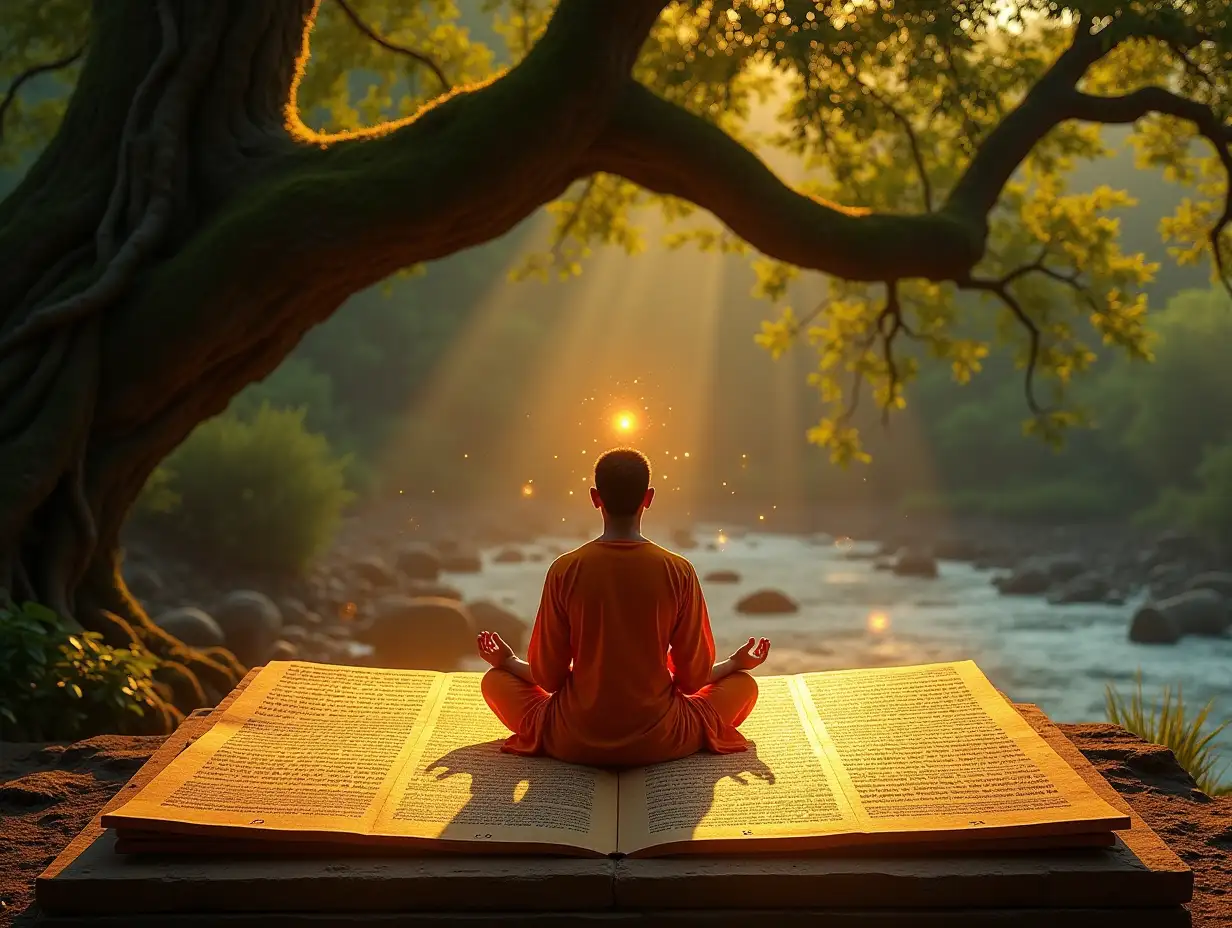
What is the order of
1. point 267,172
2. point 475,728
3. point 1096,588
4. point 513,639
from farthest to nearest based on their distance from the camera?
point 1096,588 < point 513,639 < point 267,172 < point 475,728

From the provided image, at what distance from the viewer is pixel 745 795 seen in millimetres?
3256

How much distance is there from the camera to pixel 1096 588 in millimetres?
19922

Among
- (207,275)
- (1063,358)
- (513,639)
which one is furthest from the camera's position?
(513,639)

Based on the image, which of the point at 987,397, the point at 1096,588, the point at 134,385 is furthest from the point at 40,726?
the point at 987,397

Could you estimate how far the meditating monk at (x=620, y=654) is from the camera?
3.61m

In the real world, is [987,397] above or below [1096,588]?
above

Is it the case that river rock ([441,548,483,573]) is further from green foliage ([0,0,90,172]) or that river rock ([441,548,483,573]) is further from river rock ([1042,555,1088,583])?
green foliage ([0,0,90,172])

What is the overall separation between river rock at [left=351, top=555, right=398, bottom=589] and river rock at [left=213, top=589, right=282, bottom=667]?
429 cm

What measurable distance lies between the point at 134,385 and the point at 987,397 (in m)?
33.8

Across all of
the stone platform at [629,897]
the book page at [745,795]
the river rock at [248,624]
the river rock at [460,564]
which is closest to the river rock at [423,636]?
the river rock at [248,624]

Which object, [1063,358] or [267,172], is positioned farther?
[1063,358]

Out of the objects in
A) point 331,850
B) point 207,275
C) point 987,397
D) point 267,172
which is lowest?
point 331,850

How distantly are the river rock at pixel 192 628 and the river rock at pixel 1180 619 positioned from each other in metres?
11.3

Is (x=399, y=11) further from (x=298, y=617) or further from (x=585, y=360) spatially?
(x=585, y=360)
